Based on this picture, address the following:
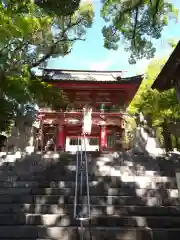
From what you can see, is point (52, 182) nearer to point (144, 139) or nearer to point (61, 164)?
point (61, 164)

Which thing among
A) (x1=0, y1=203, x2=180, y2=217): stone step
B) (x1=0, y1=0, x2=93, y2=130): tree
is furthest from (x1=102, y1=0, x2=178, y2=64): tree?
(x1=0, y1=203, x2=180, y2=217): stone step

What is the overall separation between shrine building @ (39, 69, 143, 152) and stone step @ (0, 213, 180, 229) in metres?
11.5

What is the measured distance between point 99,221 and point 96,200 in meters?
0.79

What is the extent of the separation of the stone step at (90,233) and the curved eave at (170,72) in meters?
4.43

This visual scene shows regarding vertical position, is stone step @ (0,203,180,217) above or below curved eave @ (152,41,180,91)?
below

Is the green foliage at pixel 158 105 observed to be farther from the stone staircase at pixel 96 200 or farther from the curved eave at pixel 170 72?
the stone staircase at pixel 96 200

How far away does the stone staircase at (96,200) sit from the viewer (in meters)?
4.15

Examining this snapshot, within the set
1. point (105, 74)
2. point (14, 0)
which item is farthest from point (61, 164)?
point (105, 74)

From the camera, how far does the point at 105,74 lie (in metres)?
24.8

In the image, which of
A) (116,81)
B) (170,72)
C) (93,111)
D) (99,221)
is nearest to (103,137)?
(93,111)

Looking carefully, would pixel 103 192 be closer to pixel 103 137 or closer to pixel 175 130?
pixel 175 130

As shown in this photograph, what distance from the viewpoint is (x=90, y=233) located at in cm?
407

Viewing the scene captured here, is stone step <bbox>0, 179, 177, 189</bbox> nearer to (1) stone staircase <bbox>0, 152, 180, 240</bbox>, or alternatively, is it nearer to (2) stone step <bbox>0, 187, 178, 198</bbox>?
(1) stone staircase <bbox>0, 152, 180, 240</bbox>

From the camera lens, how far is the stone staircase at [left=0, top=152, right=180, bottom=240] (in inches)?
163
